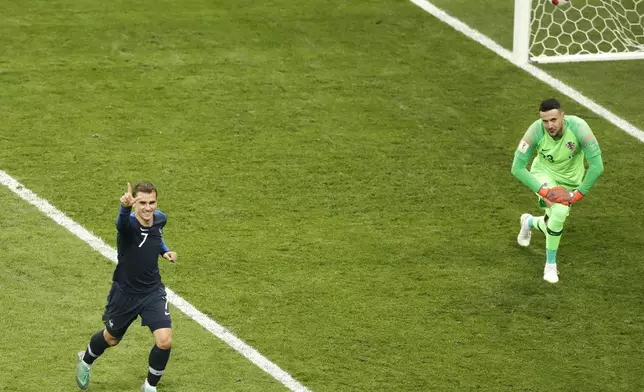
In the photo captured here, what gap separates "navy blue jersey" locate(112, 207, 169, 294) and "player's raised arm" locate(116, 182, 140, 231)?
0.08 m

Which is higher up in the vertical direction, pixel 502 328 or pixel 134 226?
pixel 134 226

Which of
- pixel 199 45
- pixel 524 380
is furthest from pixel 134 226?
pixel 199 45

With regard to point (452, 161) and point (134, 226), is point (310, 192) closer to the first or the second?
point (452, 161)

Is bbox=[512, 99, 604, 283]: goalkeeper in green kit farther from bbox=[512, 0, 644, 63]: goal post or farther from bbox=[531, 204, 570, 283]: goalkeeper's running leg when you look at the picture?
bbox=[512, 0, 644, 63]: goal post

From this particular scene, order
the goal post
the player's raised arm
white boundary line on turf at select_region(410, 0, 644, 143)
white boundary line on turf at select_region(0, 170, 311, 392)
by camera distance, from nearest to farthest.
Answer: the player's raised arm < white boundary line on turf at select_region(0, 170, 311, 392) < white boundary line on turf at select_region(410, 0, 644, 143) < the goal post

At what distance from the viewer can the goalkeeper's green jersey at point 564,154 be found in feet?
32.9

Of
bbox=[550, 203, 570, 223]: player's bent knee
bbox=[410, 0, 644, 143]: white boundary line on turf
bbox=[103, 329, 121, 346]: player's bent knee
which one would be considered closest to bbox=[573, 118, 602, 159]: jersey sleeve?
bbox=[550, 203, 570, 223]: player's bent knee

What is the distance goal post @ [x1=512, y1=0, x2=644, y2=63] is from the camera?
13594 mm

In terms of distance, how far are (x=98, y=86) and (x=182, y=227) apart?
271 centimetres

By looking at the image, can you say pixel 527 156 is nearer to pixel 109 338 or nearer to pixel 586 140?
pixel 586 140

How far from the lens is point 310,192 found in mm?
11422

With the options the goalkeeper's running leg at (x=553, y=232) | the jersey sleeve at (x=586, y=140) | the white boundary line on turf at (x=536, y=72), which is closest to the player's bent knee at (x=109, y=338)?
the goalkeeper's running leg at (x=553, y=232)

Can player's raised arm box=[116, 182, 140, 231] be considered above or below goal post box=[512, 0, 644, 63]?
above

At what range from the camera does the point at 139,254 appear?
838cm
